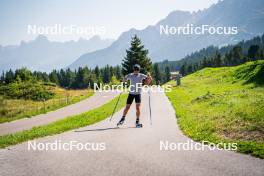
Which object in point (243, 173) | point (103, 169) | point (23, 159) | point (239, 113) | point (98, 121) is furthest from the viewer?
point (98, 121)

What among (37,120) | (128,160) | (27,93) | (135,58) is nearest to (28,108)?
(37,120)

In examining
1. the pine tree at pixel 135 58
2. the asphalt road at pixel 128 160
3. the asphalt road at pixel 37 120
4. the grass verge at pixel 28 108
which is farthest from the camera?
the pine tree at pixel 135 58

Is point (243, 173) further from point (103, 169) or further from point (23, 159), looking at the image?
point (23, 159)

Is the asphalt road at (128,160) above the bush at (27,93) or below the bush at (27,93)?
below

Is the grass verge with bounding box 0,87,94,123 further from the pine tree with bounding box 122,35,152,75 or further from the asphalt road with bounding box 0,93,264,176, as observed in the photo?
the pine tree with bounding box 122,35,152,75

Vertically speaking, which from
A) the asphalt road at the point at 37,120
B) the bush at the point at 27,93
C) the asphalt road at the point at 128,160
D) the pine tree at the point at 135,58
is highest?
the pine tree at the point at 135,58

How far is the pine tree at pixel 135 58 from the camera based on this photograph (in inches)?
2873

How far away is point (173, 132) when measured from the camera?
11.9 m

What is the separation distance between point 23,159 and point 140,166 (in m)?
3.71

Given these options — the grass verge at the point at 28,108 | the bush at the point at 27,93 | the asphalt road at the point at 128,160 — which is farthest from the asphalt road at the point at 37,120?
the bush at the point at 27,93

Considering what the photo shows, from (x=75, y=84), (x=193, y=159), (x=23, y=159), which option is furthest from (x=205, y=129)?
(x=75, y=84)

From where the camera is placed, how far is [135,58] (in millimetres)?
73875

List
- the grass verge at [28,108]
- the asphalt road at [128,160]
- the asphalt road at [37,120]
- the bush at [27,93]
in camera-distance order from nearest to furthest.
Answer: the asphalt road at [128,160] < the asphalt road at [37,120] < the grass verge at [28,108] < the bush at [27,93]

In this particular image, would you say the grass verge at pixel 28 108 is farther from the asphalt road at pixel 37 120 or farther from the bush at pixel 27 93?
the bush at pixel 27 93
